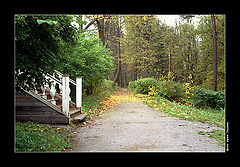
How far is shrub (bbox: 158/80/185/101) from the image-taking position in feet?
27.0

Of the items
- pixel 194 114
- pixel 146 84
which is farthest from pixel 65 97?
pixel 146 84

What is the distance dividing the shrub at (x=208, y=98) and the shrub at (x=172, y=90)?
695 mm

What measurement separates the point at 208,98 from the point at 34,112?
743 cm

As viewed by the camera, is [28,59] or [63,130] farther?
[63,130]

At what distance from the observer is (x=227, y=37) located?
1747mm

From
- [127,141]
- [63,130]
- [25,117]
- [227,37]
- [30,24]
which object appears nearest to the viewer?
[227,37]

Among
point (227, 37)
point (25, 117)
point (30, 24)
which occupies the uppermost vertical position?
point (30, 24)

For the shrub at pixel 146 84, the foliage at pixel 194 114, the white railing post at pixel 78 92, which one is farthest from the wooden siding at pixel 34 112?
the shrub at pixel 146 84

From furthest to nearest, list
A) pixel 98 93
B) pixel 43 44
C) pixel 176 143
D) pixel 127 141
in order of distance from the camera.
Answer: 1. pixel 98 93
2. pixel 127 141
3. pixel 176 143
4. pixel 43 44

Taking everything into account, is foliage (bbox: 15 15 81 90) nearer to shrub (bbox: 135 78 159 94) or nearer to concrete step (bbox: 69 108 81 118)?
concrete step (bbox: 69 108 81 118)

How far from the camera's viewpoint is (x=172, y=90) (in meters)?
8.36

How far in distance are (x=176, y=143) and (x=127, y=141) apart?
842 millimetres
